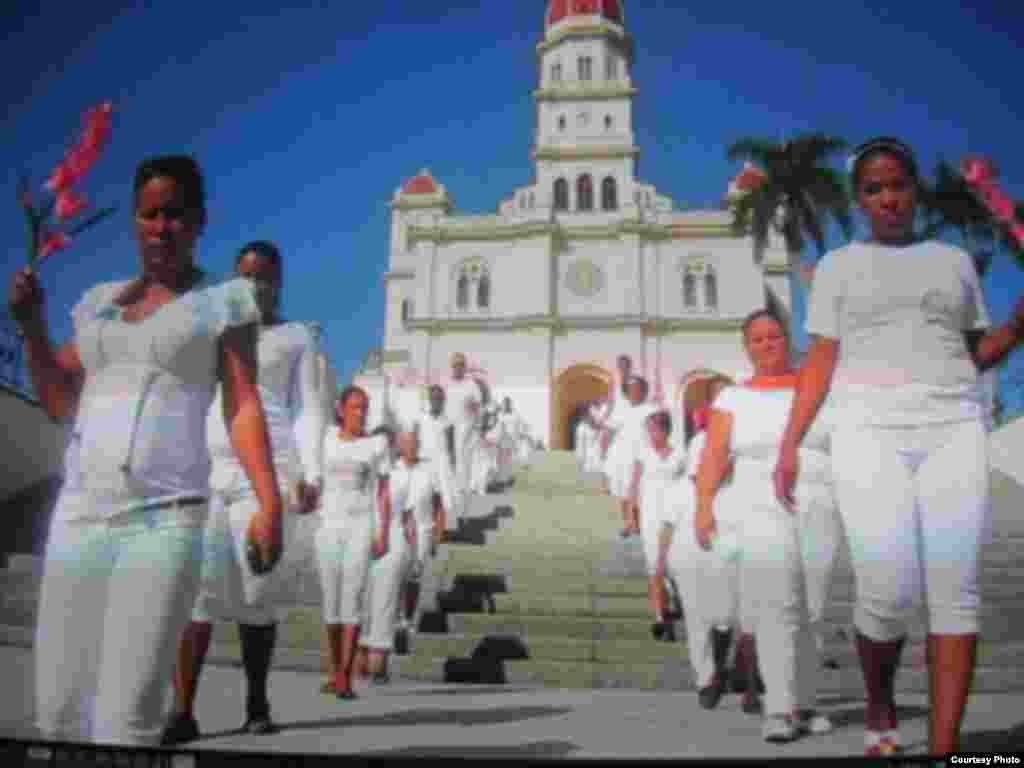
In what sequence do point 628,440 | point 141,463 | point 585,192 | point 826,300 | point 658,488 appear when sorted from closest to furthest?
point 141,463, point 826,300, point 658,488, point 628,440, point 585,192

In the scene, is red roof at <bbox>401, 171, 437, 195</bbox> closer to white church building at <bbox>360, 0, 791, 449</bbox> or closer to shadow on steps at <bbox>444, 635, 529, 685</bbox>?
shadow on steps at <bbox>444, 635, 529, 685</bbox>

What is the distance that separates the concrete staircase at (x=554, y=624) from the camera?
2.00 m

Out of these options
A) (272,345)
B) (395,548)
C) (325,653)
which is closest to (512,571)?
(395,548)

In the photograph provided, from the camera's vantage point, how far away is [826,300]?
5.64ft

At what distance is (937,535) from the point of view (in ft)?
5.11

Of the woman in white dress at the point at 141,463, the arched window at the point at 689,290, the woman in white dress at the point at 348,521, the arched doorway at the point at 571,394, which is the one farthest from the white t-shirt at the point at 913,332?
the arched doorway at the point at 571,394

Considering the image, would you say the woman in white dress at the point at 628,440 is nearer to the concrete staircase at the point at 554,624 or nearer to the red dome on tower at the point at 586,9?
the concrete staircase at the point at 554,624

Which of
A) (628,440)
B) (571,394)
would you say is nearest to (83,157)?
(628,440)

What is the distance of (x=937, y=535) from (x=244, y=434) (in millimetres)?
1322

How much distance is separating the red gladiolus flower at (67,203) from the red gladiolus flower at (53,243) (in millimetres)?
32

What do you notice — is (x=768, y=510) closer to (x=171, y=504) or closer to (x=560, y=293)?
(x=171, y=504)

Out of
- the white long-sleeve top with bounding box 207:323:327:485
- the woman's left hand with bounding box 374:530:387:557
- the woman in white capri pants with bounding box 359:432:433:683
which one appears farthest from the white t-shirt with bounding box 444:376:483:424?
the white long-sleeve top with bounding box 207:323:327:485

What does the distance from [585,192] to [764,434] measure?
4.73 meters

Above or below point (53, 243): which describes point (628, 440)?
above
